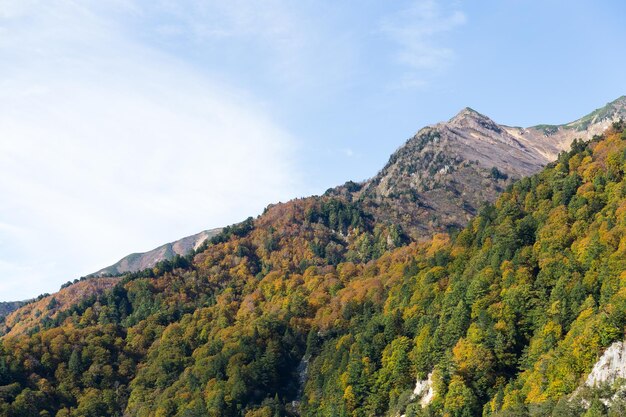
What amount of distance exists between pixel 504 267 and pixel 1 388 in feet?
392

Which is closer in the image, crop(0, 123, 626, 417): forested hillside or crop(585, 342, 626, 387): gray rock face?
crop(585, 342, 626, 387): gray rock face

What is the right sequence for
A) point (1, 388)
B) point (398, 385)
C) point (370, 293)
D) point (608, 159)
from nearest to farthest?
1. point (398, 385)
2. point (608, 159)
3. point (1, 388)
4. point (370, 293)

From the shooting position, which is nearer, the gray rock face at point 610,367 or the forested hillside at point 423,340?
the gray rock face at point 610,367

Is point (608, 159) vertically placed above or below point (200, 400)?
above

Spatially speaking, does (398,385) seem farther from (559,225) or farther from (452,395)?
(559,225)

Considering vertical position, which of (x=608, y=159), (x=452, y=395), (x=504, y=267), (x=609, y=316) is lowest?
(x=452, y=395)

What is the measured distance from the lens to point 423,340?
130125mm

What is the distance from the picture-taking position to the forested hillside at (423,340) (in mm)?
106625

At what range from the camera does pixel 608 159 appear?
140125 mm

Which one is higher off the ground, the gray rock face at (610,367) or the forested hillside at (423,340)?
the forested hillside at (423,340)

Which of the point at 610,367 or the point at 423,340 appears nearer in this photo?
the point at 610,367

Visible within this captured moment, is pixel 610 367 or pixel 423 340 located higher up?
pixel 423 340

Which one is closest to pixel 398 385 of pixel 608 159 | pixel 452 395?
pixel 452 395

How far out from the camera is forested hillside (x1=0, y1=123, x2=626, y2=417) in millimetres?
106625
